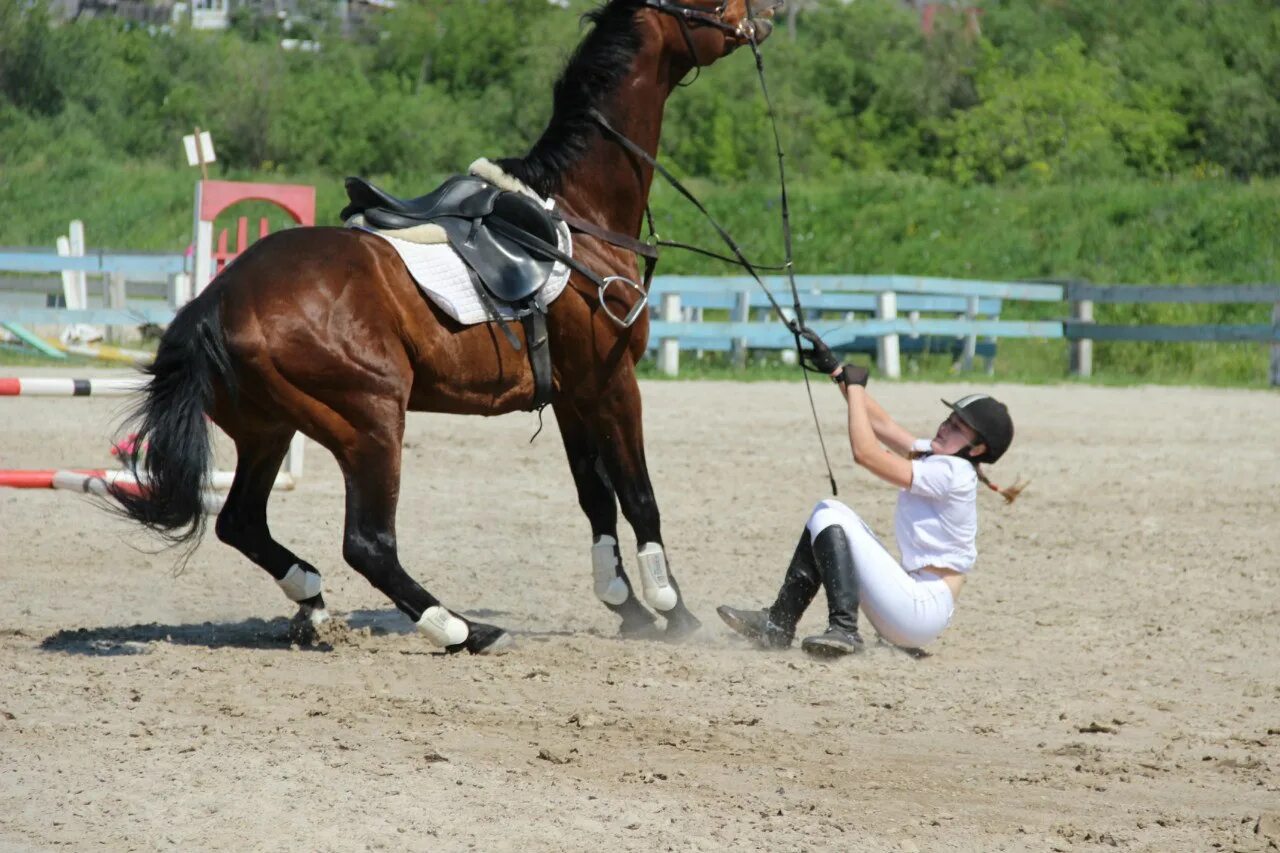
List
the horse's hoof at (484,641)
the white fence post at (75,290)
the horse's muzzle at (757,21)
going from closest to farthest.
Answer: the horse's hoof at (484,641), the horse's muzzle at (757,21), the white fence post at (75,290)

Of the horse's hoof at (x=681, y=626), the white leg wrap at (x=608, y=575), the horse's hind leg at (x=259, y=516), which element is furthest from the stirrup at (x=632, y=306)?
the horse's hind leg at (x=259, y=516)

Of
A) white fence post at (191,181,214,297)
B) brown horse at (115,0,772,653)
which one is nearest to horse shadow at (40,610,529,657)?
brown horse at (115,0,772,653)

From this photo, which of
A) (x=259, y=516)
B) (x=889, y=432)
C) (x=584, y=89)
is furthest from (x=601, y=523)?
(x=584, y=89)

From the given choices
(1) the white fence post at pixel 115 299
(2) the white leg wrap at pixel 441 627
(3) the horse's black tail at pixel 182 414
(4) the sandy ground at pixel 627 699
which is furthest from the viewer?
(1) the white fence post at pixel 115 299

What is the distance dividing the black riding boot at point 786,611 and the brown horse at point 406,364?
0.34 metres

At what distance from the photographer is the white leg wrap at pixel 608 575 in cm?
662

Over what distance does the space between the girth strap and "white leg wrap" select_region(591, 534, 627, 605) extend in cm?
77

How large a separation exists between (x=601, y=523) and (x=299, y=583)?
1.29 meters

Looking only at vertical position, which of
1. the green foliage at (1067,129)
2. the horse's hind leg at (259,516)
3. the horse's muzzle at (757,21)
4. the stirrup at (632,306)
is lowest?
the horse's hind leg at (259,516)

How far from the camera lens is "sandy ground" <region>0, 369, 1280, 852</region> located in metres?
4.09

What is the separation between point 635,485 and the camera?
A: 653cm

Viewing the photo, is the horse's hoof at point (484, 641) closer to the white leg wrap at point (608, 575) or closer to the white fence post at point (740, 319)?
the white leg wrap at point (608, 575)

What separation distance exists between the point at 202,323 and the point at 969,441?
2.87 m

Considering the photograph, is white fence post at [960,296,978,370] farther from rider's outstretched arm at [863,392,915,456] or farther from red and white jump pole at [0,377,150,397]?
rider's outstretched arm at [863,392,915,456]
